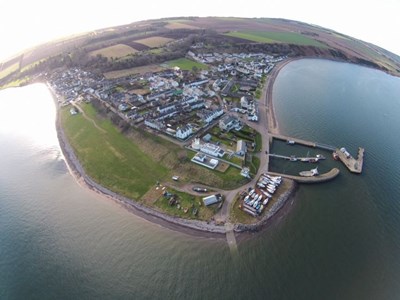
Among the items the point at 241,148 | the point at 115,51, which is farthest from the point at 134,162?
the point at 115,51

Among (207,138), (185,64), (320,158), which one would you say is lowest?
(320,158)

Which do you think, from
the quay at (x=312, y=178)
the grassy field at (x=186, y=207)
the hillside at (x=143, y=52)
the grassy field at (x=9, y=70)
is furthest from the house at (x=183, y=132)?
the grassy field at (x=9, y=70)

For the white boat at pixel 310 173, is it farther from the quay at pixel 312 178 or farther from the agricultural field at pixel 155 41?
the agricultural field at pixel 155 41

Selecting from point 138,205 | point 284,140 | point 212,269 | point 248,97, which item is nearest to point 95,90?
point 248,97

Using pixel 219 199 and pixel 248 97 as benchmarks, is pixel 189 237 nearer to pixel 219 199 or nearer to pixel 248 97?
pixel 219 199

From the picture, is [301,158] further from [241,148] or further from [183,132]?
[183,132]
